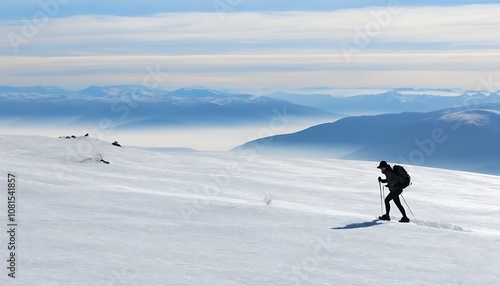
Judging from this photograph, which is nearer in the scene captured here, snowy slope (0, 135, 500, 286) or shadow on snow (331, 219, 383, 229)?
snowy slope (0, 135, 500, 286)

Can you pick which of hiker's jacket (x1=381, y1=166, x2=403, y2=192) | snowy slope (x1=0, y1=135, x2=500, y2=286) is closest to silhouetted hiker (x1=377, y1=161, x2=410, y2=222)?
hiker's jacket (x1=381, y1=166, x2=403, y2=192)

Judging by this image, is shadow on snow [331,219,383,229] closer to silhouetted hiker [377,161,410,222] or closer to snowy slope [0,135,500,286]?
snowy slope [0,135,500,286]

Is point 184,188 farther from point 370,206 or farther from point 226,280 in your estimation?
point 226,280

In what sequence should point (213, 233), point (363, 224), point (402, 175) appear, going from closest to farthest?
1. point (213, 233)
2. point (363, 224)
3. point (402, 175)

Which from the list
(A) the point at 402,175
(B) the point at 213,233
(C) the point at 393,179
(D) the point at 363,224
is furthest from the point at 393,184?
(B) the point at 213,233

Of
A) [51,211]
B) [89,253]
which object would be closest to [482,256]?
[89,253]

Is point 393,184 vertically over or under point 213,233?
over

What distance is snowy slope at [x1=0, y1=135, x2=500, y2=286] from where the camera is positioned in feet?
28.3

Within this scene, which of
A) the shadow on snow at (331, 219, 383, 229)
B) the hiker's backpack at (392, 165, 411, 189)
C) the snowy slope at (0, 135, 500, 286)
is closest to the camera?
the snowy slope at (0, 135, 500, 286)

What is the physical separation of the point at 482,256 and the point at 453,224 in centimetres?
489

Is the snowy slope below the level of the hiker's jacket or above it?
below

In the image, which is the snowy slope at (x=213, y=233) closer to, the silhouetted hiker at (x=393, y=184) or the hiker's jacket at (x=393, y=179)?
the silhouetted hiker at (x=393, y=184)

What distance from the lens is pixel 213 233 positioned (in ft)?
35.9

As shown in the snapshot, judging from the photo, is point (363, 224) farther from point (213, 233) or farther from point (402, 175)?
point (213, 233)
